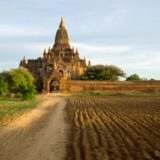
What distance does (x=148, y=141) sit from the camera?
5.20 metres

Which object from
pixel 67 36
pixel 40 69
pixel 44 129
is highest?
pixel 67 36

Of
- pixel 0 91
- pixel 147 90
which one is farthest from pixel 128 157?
pixel 147 90

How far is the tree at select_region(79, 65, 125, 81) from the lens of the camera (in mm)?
42844

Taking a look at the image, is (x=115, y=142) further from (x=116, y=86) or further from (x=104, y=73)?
(x=104, y=73)

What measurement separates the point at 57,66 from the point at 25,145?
42187 mm

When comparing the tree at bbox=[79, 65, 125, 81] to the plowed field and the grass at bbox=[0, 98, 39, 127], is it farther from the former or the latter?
the plowed field

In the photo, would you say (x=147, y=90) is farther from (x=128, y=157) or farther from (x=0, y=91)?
(x=128, y=157)

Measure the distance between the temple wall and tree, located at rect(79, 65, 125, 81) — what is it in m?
8.05

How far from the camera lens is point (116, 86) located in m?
34.8

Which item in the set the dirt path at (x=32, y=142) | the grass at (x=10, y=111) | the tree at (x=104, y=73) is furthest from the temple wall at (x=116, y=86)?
the dirt path at (x=32, y=142)

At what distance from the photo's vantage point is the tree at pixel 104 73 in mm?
42844

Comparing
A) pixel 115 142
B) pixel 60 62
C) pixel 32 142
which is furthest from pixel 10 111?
pixel 60 62

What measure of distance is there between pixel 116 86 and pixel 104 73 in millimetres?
8426

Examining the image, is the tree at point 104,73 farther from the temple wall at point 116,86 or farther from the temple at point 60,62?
the temple wall at point 116,86
